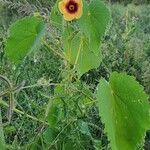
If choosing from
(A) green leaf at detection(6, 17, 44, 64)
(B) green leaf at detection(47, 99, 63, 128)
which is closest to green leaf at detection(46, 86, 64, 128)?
(B) green leaf at detection(47, 99, 63, 128)

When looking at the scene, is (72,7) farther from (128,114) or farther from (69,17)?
(128,114)

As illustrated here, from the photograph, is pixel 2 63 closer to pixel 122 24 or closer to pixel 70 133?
pixel 70 133

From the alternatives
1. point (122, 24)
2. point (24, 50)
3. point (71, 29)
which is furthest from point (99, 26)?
point (122, 24)

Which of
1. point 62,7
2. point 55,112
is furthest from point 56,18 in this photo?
point 55,112

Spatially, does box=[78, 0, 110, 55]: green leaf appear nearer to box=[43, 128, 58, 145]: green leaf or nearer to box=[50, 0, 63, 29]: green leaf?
box=[50, 0, 63, 29]: green leaf

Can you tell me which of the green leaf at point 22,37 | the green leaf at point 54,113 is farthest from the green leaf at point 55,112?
the green leaf at point 22,37

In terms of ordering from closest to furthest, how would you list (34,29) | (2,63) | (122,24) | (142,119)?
(142,119), (34,29), (2,63), (122,24)
